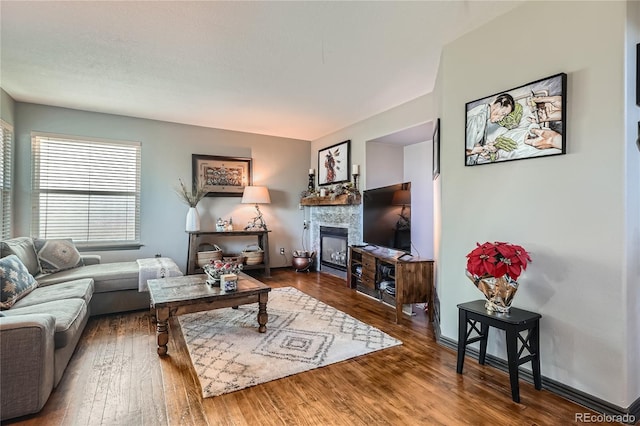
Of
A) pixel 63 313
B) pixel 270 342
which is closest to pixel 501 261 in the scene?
pixel 270 342

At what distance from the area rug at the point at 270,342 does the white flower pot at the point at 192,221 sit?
6.28 ft

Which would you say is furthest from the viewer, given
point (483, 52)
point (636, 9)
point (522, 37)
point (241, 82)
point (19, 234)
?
point (19, 234)

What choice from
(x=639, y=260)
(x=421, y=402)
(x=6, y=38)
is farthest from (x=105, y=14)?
(x=639, y=260)

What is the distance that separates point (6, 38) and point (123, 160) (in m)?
2.32

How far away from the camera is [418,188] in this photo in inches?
184

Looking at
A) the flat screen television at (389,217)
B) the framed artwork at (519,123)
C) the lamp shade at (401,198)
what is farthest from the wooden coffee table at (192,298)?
the framed artwork at (519,123)

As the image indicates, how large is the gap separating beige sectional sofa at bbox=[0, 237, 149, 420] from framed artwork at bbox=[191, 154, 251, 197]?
1.96m

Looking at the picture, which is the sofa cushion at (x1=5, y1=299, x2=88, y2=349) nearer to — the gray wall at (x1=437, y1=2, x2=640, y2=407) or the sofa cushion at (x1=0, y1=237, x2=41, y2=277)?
the sofa cushion at (x1=0, y1=237, x2=41, y2=277)

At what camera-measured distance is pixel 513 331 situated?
1888 mm

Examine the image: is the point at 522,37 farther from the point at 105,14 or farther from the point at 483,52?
the point at 105,14

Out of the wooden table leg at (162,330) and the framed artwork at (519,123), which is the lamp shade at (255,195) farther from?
the framed artwork at (519,123)

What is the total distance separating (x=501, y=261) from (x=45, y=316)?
9.43ft

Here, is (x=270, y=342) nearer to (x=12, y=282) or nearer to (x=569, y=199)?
(x=12, y=282)

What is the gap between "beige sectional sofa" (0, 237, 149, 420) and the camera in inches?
65.5
